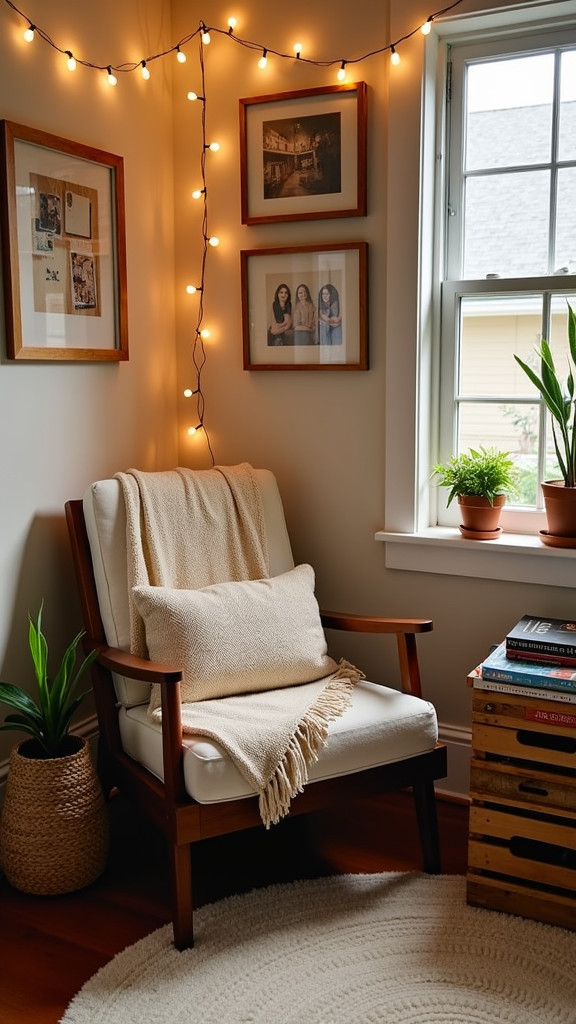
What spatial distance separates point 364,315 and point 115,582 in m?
1.06

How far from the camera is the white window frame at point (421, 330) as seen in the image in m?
2.53

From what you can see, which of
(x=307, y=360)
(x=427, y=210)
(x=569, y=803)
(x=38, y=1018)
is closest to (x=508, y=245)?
(x=427, y=210)

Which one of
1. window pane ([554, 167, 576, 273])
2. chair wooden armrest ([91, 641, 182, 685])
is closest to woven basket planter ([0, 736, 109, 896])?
chair wooden armrest ([91, 641, 182, 685])

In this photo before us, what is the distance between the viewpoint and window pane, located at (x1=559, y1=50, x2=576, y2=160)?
2.51 meters

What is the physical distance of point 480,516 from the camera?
2633mm

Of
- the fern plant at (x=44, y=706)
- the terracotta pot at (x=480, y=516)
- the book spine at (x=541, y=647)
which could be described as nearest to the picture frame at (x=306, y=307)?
the terracotta pot at (x=480, y=516)

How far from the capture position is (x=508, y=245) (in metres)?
2.66

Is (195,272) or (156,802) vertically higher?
(195,272)

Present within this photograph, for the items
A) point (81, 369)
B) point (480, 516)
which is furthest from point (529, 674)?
point (81, 369)

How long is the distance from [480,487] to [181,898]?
52.5 inches

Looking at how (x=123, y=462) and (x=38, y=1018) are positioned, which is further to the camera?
(x=123, y=462)

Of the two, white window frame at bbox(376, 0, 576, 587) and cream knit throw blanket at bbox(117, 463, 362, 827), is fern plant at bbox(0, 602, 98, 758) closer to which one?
cream knit throw blanket at bbox(117, 463, 362, 827)

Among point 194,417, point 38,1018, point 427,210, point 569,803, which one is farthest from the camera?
point 194,417

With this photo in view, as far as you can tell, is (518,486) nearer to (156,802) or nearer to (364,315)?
(364,315)
